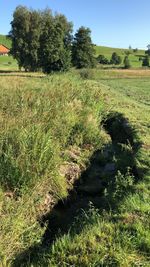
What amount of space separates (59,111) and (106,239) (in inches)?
234

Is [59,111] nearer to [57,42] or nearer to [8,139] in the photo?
[8,139]

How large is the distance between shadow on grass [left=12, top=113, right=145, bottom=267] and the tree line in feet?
142

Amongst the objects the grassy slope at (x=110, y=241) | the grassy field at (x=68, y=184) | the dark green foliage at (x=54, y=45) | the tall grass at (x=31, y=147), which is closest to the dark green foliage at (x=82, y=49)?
the dark green foliage at (x=54, y=45)

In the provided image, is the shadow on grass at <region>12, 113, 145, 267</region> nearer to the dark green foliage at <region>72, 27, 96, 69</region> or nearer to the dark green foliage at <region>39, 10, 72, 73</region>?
the dark green foliage at <region>39, 10, 72, 73</region>

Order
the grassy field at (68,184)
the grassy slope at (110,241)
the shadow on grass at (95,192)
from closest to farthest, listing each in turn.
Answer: the grassy slope at (110,241), the grassy field at (68,184), the shadow on grass at (95,192)

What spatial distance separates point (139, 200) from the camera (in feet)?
21.3

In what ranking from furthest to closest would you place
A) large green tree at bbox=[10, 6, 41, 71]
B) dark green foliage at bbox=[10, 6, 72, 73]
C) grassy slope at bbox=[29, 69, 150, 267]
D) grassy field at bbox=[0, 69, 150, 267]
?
large green tree at bbox=[10, 6, 41, 71] → dark green foliage at bbox=[10, 6, 72, 73] → grassy field at bbox=[0, 69, 150, 267] → grassy slope at bbox=[29, 69, 150, 267]

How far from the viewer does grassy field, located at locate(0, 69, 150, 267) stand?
5.21 m

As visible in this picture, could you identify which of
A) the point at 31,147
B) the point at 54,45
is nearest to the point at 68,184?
the point at 31,147

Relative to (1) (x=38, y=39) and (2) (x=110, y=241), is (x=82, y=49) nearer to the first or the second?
(1) (x=38, y=39)

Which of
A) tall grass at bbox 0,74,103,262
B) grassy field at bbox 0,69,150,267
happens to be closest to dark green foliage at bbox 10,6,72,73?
grassy field at bbox 0,69,150,267

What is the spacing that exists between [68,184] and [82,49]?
5406 centimetres

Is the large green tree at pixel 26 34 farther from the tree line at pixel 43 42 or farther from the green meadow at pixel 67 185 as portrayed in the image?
the green meadow at pixel 67 185

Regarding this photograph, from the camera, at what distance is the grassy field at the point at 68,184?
17.1ft
